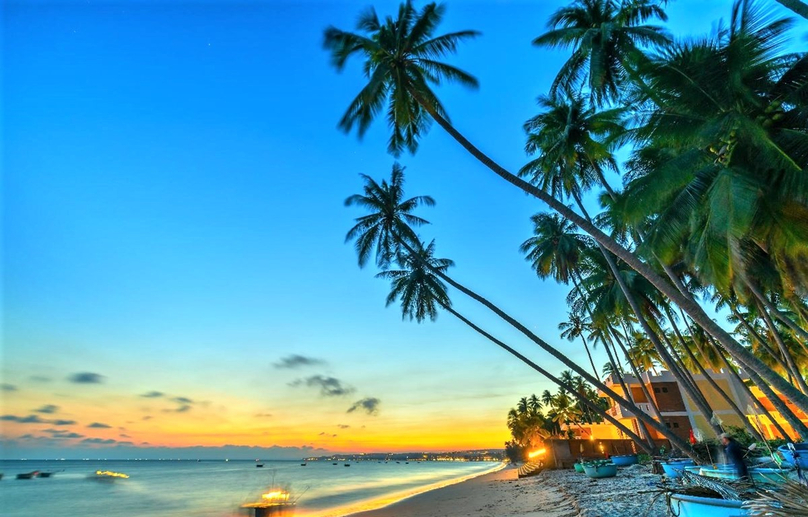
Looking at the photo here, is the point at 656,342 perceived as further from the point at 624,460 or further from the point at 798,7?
the point at 624,460

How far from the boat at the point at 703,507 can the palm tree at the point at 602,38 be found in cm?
1032

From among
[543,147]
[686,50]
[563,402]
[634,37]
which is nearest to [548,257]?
[543,147]

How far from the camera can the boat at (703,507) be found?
4.75 meters

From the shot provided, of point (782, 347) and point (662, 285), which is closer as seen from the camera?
point (662, 285)

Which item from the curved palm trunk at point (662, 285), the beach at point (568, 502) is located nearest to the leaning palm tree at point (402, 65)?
the curved palm trunk at point (662, 285)

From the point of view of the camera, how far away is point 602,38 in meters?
11.0

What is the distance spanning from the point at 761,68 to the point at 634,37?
4428mm

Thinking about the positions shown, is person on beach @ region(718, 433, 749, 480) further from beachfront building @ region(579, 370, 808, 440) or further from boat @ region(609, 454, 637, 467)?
beachfront building @ region(579, 370, 808, 440)

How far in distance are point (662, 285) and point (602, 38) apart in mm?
8209

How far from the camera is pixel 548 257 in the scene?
65.6 ft

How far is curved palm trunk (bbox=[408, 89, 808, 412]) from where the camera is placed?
246 inches

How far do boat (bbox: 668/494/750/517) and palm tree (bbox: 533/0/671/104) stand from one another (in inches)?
406

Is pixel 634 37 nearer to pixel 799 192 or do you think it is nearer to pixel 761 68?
pixel 761 68

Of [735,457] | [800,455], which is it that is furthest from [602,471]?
[735,457]
